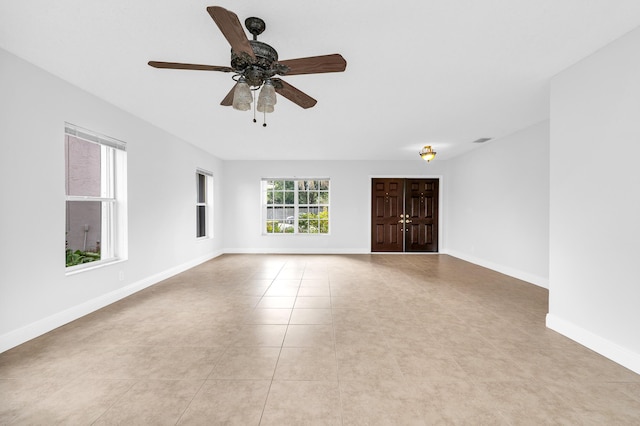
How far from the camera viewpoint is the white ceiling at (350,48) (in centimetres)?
189

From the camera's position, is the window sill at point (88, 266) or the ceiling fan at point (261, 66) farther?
the window sill at point (88, 266)

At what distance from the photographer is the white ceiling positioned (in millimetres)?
1892

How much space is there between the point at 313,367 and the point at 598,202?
272cm

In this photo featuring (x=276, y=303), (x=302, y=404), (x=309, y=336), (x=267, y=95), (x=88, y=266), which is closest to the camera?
(x=302, y=404)

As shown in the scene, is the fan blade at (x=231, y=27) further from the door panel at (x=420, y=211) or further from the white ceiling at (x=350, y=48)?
the door panel at (x=420, y=211)

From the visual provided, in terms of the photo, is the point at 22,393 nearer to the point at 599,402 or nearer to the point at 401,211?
the point at 599,402

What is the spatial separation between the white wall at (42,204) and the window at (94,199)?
121mm

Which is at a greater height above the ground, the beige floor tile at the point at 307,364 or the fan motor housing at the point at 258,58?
the fan motor housing at the point at 258,58

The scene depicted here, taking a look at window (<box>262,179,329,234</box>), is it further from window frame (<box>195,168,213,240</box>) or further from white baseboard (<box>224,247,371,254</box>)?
window frame (<box>195,168,213,240</box>)

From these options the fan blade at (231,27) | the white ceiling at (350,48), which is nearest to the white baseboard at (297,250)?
the white ceiling at (350,48)

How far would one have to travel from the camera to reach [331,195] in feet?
24.9

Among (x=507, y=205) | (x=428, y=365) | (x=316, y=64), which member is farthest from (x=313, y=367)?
(x=507, y=205)

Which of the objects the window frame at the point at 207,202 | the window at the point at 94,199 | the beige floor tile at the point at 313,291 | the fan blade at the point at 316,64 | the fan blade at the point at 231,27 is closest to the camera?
the fan blade at the point at 231,27

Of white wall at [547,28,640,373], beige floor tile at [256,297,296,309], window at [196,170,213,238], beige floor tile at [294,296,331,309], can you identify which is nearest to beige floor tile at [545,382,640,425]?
white wall at [547,28,640,373]
